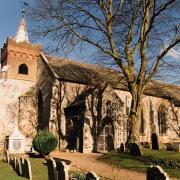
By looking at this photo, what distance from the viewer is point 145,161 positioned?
16.2 metres

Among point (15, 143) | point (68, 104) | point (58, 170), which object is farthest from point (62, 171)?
point (68, 104)

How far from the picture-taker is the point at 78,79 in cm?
3052

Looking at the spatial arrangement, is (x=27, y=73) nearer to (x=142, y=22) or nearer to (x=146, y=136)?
(x=146, y=136)

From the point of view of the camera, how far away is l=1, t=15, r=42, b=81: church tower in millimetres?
33438

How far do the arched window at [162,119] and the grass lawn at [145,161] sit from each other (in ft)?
60.5

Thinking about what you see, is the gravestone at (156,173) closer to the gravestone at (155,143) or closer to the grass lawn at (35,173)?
the grass lawn at (35,173)

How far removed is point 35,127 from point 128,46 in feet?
52.6

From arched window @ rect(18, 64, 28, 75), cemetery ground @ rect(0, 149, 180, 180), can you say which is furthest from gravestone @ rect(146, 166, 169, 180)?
arched window @ rect(18, 64, 28, 75)

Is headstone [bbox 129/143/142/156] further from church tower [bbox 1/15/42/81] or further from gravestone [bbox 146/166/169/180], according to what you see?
church tower [bbox 1/15/42/81]

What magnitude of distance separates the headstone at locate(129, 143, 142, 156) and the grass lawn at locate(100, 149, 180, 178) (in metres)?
0.32

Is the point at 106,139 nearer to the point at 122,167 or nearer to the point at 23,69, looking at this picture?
the point at 122,167

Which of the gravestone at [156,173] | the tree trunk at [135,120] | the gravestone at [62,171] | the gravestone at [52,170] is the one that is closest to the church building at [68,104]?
the tree trunk at [135,120]

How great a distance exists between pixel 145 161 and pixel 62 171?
844 centimetres

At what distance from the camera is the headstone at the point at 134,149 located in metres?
17.8
